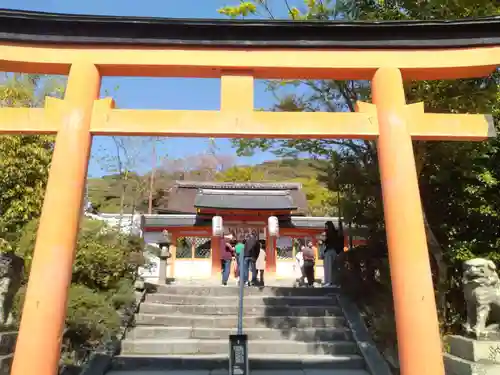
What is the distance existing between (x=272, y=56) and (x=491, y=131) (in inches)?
102

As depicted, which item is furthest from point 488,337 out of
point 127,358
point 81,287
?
point 81,287

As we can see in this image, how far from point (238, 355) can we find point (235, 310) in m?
4.20

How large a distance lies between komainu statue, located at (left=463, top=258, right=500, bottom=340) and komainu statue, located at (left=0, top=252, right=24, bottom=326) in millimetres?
5457

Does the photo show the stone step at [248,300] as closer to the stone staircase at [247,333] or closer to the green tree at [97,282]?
the stone staircase at [247,333]

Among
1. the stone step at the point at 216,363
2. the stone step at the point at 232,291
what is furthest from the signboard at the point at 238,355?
the stone step at the point at 232,291

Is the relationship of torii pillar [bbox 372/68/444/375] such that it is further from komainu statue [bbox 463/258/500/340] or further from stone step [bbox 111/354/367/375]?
stone step [bbox 111/354/367/375]

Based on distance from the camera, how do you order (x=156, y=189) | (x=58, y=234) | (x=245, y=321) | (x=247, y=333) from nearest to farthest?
(x=58, y=234) < (x=247, y=333) < (x=245, y=321) < (x=156, y=189)

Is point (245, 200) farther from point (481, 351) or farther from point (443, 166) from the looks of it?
point (481, 351)

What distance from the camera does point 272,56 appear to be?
4.93 metres

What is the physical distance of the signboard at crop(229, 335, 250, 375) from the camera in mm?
4848

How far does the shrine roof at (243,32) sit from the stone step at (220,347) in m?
5.22

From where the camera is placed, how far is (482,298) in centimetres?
466

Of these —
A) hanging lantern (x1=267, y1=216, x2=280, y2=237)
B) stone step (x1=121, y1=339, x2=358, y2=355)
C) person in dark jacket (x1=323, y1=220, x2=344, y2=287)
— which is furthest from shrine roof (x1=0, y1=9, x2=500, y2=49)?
hanging lantern (x1=267, y1=216, x2=280, y2=237)

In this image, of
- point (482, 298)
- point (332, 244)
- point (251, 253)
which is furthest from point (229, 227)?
point (482, 298)
